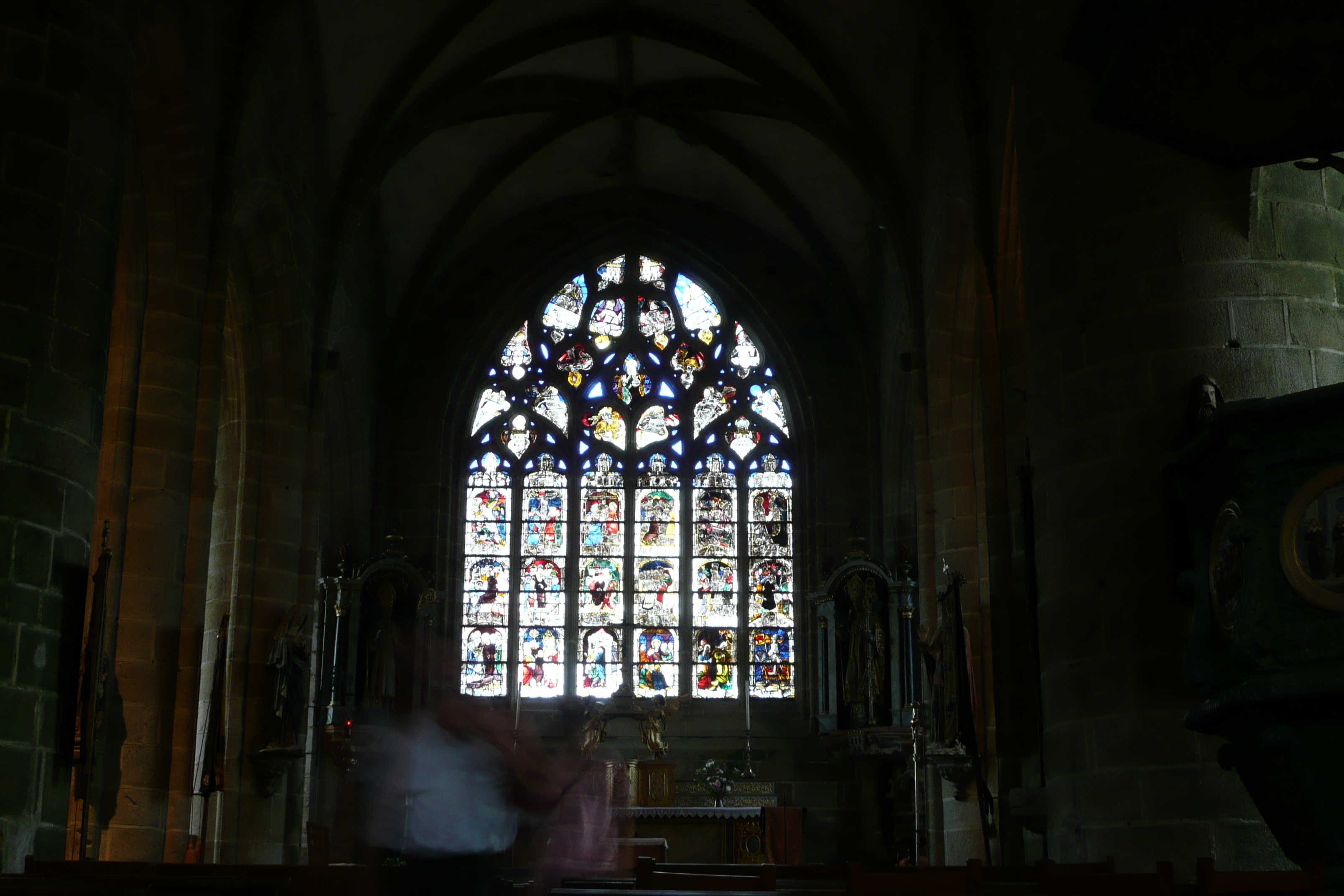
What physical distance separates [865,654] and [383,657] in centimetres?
457

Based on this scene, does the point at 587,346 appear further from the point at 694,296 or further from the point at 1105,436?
the point at 1105,436

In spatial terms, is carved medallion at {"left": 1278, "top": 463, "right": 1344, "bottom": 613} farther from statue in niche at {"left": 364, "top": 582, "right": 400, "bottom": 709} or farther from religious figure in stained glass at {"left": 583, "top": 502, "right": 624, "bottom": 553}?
religious figure in stained glass at {"left": 583, "top": 502, "right": 624, "bottom": 553}

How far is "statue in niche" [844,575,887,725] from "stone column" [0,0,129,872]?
27.3ft

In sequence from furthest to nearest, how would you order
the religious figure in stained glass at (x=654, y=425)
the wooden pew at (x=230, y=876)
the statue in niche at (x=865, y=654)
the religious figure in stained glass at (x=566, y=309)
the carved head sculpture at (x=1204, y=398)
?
the religious figure in stained glass at (x=566, y=309)
the religious figure in stained glass at (x=654, y=425)
the statue in niche at (x=865, y=654)
the carved head sculpture at (x=1204, y=398)
the wooden pew at (x=230, y=876)

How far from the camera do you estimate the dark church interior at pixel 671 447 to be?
507cm

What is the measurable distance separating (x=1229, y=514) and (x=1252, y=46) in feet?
5.45

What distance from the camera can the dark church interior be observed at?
5070 mm

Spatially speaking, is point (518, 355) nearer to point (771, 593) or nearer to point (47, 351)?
point (771, 593)

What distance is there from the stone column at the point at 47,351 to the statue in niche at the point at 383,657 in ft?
23.3

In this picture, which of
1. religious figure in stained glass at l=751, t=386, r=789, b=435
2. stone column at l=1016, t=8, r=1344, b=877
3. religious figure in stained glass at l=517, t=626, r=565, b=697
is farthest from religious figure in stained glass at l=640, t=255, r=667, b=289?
stone column at l=1016, t=8, r=1344, b=877

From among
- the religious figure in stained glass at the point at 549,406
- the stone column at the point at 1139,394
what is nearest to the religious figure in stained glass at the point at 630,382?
the religious figure in stained glass at the point at 549,406

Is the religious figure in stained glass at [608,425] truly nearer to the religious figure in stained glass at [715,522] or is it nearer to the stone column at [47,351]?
the religious figure in stained glass at [715,522]

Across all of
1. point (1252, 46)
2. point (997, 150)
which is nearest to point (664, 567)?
point (997, 150)

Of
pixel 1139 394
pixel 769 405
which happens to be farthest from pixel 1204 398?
pixel 769 405
